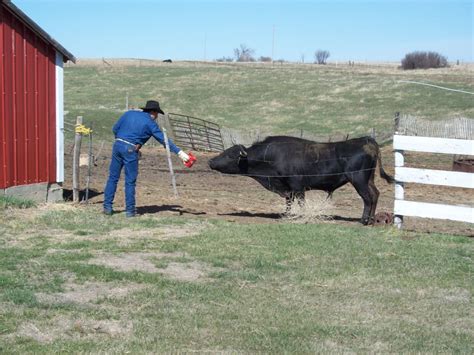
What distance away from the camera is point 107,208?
12.0 metres

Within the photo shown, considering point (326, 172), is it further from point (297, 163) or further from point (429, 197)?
point (429, 197)

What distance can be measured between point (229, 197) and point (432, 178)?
5447 millimetres

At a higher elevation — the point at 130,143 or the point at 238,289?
the point at 130,143

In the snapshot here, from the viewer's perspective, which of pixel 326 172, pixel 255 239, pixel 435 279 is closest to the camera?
pixel 435 279

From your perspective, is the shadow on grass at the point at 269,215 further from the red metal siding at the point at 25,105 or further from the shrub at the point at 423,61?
the shrub at the point at 423,61

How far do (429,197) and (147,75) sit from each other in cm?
5409

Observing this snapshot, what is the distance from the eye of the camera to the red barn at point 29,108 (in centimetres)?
1312

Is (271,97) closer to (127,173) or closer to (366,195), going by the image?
(366,195)

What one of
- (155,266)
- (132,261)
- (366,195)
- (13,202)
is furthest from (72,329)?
(366,195)

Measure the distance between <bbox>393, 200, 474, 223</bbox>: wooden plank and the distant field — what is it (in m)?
22.8

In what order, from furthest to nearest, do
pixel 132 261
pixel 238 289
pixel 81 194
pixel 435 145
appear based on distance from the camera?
pixel 81 194 → pixel 435 145 → pixel 132 261 → pixel 238 289

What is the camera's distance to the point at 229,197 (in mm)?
15766

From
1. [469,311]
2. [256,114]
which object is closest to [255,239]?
[469,311]

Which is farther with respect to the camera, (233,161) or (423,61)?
(423,61)
